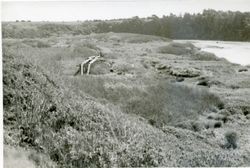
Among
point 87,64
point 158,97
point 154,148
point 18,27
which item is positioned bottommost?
point 154,148

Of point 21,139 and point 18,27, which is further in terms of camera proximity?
point 18,27

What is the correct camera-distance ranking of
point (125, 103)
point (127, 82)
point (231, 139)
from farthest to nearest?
point (127, 82)
point (125, 103)
point (231, 139)

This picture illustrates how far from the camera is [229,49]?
6793 mm

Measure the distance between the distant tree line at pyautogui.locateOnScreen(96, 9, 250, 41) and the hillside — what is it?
136mm

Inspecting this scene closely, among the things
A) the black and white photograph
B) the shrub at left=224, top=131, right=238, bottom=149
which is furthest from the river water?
the shrub at left=224, top=131, right=238, bottom=149

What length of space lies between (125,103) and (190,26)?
152 cm

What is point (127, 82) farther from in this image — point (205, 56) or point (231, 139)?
point (231, 139)

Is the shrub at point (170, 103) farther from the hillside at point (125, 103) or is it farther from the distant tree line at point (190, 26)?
the distant tree line at point (190, 26)

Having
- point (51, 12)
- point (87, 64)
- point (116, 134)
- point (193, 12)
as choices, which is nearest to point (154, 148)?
point (116, 134)

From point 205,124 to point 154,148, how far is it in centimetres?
82

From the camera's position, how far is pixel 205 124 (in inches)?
256

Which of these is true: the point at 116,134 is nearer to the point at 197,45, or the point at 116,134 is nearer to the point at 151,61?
the point at 151,61

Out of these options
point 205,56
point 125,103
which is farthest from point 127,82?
point 205,56

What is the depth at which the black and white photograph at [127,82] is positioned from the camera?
636cm
